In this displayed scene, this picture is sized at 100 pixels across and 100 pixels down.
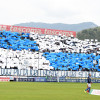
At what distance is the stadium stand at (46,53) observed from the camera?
66.6m

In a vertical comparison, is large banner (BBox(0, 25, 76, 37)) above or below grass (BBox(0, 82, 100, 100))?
above

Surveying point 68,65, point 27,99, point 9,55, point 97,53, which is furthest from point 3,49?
point 27,99

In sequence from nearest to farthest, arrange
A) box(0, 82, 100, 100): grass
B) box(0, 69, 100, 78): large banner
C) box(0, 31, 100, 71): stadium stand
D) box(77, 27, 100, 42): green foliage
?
box(0, 82, 100, 100): grass, box(0, 69, 100, 78): large banner, box(0, 31, 100, 71): stadium stand, box(77, 27, 100, 42): green foliage

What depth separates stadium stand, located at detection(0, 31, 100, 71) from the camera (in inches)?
2621

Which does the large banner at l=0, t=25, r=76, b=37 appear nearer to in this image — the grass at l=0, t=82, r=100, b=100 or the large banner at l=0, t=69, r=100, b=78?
the large banner at l=0, t=69, r=100, b=78

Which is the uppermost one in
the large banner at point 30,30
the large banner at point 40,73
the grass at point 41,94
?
the large banner at point 30,30

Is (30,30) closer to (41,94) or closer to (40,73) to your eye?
(40,73)

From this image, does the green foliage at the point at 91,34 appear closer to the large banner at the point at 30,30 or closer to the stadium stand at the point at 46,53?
the large banner at the point at 30,30

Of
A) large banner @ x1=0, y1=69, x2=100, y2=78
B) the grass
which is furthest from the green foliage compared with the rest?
A: the grass

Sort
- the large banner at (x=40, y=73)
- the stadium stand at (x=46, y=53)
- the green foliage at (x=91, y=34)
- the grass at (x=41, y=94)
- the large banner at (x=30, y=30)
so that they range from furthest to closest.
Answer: the green foliage at (x=91, y=34) < the large banner at (x=30, y=30) < the stadium stand at (x=46, y=53) < the large banner at (x=40, y=73) < the grass at (x=41, y=94)

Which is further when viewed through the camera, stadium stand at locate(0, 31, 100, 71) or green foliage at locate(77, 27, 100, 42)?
green foliage at locate(77, 27, 100, 42)

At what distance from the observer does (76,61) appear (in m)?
72.2

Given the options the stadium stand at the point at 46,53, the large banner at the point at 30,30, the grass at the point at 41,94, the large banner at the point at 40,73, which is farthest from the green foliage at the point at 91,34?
the grass at the point at 41,94

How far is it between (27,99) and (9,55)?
4940cm
